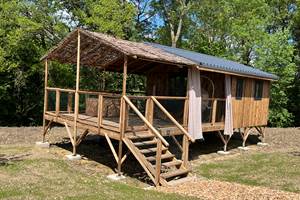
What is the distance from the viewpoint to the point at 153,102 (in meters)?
11.9

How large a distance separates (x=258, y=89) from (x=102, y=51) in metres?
9.28

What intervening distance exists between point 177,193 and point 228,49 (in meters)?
25.6

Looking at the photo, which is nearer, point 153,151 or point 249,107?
point 153,151

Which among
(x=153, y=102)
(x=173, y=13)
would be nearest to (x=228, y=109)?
(x=153, y=102)

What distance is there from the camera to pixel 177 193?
928 cm

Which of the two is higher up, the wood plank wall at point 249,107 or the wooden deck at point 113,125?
the wood plank wall at point 249,107

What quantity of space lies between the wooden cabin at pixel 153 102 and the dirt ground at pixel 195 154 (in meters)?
0.63

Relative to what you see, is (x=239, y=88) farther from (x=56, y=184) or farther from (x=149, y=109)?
(x=56, y=184)

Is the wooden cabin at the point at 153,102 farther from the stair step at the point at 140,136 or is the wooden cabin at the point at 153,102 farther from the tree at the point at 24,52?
the tree at the point at 24,52

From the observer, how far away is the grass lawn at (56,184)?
829 centimetres

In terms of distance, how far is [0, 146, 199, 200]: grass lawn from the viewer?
8.29 meters

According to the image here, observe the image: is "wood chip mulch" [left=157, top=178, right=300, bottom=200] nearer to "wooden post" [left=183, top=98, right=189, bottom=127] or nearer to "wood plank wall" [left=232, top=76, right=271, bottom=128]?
"wooden post" [left=183, top=98, right=189, bottom=127]

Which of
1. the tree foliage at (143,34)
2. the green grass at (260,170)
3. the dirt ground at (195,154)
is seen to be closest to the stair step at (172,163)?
the dirt ground at (195,154)

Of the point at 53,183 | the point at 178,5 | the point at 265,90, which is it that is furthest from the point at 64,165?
the point at 178,5
